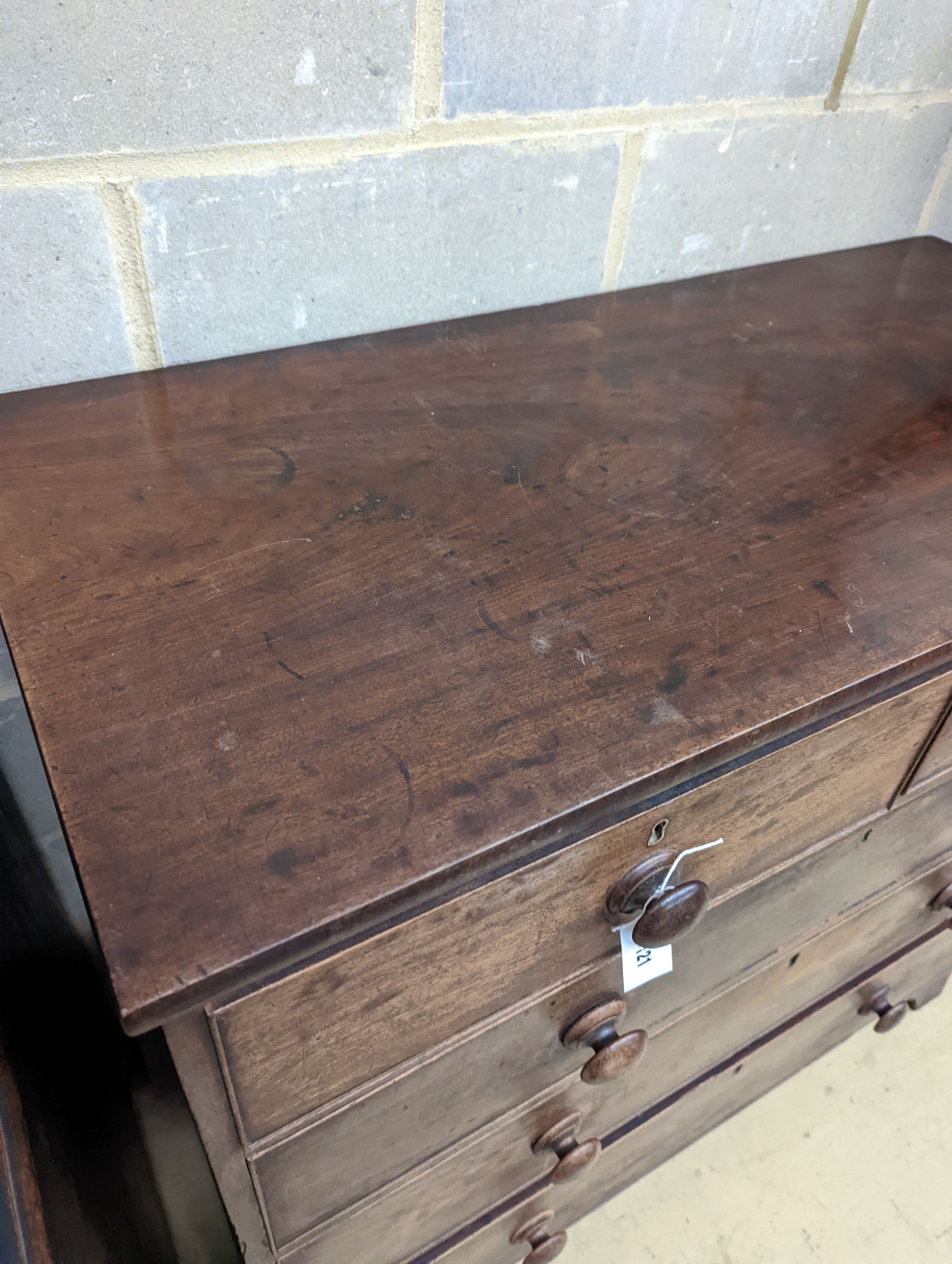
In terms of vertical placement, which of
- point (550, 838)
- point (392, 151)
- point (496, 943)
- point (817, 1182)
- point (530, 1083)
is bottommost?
point (817, 1182)

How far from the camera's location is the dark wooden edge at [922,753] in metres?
0.66

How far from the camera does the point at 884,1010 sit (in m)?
1.11

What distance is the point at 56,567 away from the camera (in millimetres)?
566

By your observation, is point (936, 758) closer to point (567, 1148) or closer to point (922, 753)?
point (922, 753)

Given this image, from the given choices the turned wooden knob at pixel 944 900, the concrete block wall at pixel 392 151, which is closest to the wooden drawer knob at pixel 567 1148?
the turned wooden knob at pixel 944 900

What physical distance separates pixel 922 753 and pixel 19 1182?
27.0 inches

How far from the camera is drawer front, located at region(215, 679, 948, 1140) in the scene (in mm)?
446

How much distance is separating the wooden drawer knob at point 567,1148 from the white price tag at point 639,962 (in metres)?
0.17

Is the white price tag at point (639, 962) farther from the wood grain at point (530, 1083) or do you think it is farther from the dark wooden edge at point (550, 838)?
the dark wooden edge at point (550, 838)

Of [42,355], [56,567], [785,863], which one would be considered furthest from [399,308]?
[785,863]

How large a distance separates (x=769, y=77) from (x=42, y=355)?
31.9 inches

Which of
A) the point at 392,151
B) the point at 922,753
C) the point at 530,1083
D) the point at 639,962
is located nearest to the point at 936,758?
the point at 922,753

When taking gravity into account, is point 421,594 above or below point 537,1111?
above

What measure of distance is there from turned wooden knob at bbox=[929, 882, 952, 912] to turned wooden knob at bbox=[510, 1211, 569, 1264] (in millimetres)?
544
